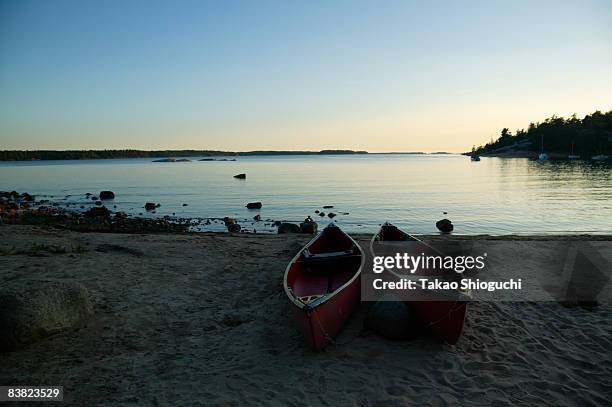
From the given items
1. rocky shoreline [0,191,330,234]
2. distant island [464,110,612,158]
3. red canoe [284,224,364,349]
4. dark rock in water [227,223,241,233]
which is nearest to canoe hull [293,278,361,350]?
red canoe [284,224,364,349]

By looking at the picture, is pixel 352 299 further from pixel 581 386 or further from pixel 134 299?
pixel 134 299

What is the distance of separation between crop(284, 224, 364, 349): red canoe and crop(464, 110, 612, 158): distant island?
11776 centimetres

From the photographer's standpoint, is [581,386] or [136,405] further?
[581,386]

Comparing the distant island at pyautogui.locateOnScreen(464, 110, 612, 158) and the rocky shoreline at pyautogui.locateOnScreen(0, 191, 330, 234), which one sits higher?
the distant island at pyautogui.locateOnScreen(464, 110, 612, 158)

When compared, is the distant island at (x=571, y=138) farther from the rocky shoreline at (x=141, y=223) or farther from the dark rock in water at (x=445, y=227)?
the rocky shoreline at (x=141, y=223)

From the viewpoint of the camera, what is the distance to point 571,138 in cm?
11819

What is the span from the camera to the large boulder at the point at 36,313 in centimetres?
652

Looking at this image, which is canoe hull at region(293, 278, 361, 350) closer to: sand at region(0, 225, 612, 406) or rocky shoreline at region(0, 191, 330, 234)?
sand at region(0, 225, 612, 406)

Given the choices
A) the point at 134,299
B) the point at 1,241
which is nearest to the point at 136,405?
the point at 134,299

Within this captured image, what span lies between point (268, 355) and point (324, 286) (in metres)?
3.17

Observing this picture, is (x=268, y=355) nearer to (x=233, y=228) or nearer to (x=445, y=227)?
(x=233, y=228)

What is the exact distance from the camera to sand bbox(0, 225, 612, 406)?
5.75 m

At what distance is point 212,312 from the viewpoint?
8.82 meters

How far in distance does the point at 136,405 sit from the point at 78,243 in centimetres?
1081
